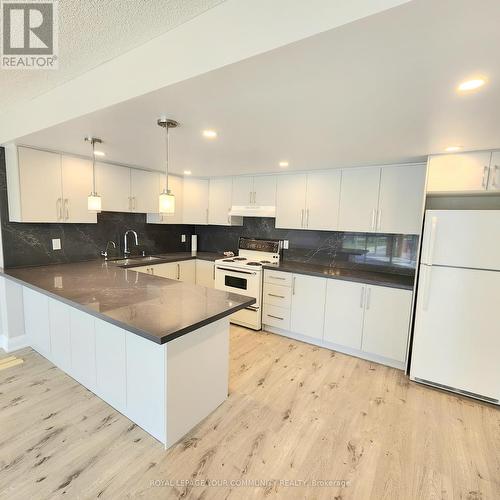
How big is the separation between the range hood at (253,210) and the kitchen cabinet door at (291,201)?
0.33 ft

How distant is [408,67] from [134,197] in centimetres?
345

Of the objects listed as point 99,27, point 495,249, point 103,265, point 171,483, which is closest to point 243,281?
point 103,265

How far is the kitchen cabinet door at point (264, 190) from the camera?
153 inches

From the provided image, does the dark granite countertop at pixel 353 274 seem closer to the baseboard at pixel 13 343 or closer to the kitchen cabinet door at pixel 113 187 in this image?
the kitchen cabinet door at pixel 113 187

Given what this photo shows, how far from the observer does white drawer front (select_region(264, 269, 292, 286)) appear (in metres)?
3.49

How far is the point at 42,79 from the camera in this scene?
1854mm

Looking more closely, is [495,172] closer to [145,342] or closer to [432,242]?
[432,242]

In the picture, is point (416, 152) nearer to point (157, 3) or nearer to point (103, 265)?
point (157, 3)

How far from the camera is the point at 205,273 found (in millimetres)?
4363

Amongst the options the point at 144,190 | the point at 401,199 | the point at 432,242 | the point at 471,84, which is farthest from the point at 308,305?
the point at 144,190

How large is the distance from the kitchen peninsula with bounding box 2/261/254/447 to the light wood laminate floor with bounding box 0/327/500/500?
15cm

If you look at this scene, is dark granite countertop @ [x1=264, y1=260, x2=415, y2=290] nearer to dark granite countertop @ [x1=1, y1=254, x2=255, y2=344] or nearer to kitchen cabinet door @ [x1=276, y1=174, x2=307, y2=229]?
kitchen cabinet door @ [x1=276, y1=174, x2=307, y2=229]

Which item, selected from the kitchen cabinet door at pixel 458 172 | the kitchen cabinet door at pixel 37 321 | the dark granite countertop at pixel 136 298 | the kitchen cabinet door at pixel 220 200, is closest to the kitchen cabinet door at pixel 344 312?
the kitchen cabinet door at pixel 458 172

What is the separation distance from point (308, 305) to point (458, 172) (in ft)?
6.70
